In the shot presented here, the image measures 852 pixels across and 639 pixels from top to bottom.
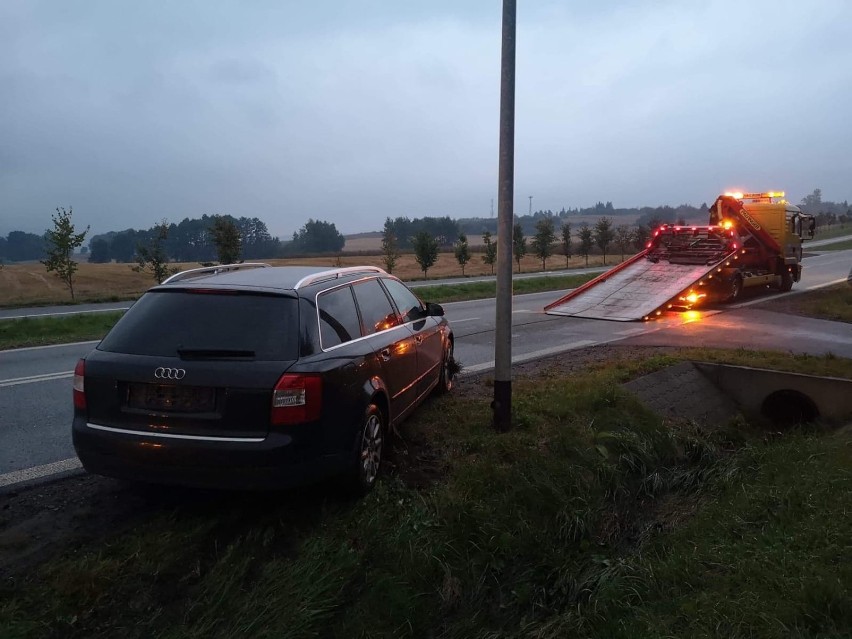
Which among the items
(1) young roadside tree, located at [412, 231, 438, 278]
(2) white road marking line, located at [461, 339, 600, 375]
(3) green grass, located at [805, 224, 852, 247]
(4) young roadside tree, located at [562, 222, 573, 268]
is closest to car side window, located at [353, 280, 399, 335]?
(2) white road marking line, located at [461, 339, 600, 375]

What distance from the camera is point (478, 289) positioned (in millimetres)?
23812

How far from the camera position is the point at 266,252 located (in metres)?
73.9

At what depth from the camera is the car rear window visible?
4.02 meters

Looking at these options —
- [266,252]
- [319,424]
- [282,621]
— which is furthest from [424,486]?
[266,252]

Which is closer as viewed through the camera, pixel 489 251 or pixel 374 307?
pixel 374 307

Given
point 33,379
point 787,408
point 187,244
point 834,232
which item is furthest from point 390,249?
point 834,232

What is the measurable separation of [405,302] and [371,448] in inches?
77.8

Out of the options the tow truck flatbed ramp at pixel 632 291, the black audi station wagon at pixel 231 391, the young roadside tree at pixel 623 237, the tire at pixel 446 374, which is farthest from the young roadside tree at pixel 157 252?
the young roadside tree at pixel 623 237

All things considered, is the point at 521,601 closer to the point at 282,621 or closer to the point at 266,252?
the point at 282,621

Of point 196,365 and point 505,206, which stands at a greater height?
point 505,206

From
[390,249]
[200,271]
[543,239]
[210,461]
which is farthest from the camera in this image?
[543,239]

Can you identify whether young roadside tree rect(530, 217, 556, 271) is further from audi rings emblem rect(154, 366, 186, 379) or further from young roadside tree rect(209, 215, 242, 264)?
audi rings emblem rect(154, 366, 186, 379)

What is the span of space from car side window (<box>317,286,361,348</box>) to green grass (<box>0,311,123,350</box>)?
947cm

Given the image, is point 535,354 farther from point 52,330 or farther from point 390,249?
point 390,249
